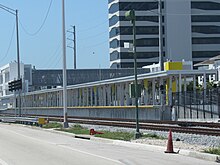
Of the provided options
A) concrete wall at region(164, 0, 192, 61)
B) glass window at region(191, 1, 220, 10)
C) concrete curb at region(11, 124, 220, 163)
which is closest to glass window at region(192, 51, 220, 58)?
concrete wall at region(164, 0, 192, 61)

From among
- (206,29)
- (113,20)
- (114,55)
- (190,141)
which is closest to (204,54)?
(206,29)

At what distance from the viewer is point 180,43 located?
116000 millimetres

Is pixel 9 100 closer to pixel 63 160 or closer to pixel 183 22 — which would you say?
pixel 183 22

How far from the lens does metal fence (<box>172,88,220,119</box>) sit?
40938mm

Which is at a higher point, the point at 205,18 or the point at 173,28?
the point at 205,18

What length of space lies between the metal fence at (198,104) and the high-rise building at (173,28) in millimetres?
71718

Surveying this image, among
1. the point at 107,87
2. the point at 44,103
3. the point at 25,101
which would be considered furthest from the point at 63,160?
the point at 25,101

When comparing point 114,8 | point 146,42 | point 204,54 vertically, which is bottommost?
point 204,54

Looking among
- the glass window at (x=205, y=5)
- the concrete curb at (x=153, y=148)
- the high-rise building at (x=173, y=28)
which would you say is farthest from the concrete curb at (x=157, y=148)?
the glass window at (x=205, y=5)

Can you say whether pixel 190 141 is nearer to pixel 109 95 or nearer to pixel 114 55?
pixel 109 95

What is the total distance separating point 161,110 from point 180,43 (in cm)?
7125

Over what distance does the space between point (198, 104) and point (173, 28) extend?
75.4 metres

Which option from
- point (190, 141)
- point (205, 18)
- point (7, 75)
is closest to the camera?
point (190, 141)

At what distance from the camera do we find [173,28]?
116562 millimetres
